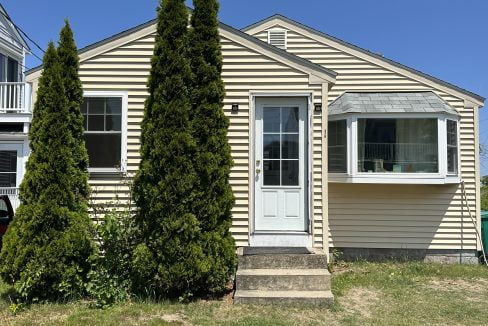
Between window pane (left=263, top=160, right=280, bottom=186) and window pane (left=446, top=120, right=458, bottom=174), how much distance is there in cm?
337

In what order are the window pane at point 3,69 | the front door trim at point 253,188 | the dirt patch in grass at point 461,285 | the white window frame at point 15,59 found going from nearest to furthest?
the dirt patch in grass at point 461,285 → the front door trim at point 253,188 → the window pane at point 3,69 → the white window frame at point 15,59

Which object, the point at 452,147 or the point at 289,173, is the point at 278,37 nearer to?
the point at 289,173

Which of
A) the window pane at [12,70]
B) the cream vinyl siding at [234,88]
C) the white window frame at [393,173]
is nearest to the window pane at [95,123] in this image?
the cream vinyl siding at [234,88]

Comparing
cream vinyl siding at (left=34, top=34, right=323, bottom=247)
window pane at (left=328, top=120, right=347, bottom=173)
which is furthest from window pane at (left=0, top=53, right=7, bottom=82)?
window pane at (left=328, top=120, right=347, bottom=173)

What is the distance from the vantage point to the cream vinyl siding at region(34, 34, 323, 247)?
6348 millimetres

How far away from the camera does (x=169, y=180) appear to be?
5.03 m

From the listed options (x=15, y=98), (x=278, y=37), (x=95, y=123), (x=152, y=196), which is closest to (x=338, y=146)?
(x=278, y=37)

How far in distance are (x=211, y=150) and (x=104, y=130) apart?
2.15 m

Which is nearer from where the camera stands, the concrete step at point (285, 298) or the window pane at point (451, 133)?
the concrete step at point (285, 298)

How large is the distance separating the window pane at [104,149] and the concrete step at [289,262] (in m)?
2.54

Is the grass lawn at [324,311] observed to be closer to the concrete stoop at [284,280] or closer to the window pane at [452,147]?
the concrete stoop at [284,280]

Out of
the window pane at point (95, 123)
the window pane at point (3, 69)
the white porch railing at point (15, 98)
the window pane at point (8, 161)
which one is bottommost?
the window pane at point (8, 161)

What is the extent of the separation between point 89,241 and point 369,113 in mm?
5064

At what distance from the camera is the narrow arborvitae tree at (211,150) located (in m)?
5.11
